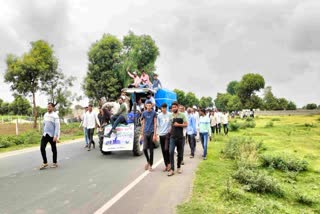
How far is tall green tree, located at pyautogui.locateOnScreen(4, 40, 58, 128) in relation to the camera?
83.3 feet

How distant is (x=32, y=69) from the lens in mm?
25672

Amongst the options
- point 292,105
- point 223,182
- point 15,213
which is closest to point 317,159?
point 223,182

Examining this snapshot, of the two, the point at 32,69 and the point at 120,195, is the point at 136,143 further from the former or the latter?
the point at 32,69

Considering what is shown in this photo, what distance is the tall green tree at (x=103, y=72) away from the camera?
38.0 metres

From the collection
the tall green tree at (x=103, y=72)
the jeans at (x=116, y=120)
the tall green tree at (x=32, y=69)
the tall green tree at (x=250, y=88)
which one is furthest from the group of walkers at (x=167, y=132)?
the tall green tree at (x=250, y=88)

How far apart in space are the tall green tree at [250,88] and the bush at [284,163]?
74766 mm

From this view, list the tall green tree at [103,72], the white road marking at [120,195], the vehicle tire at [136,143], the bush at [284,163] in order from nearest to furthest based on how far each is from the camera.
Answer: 1. the white road marking at [120,195]
2. the bush at [284,163]
3. the vehicle tire at [136,143]
4. the tall green tree at [103,72]

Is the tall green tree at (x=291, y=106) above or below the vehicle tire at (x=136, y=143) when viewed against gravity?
above

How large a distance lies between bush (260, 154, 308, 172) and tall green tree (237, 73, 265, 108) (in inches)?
2944

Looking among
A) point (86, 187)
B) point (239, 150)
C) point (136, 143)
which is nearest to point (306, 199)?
point (239, 150)

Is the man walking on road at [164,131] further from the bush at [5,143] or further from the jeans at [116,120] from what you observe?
the bush at [5,143]

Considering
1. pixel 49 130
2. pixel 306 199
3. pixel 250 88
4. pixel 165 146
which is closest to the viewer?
pixel 306 199

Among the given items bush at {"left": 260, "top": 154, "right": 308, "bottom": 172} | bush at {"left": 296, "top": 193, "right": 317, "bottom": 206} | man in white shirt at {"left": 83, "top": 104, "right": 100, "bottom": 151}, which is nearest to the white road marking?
bush at {"left": 296, "top": 193, "right": 317, "bottom": 206}

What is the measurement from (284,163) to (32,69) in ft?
74.7
